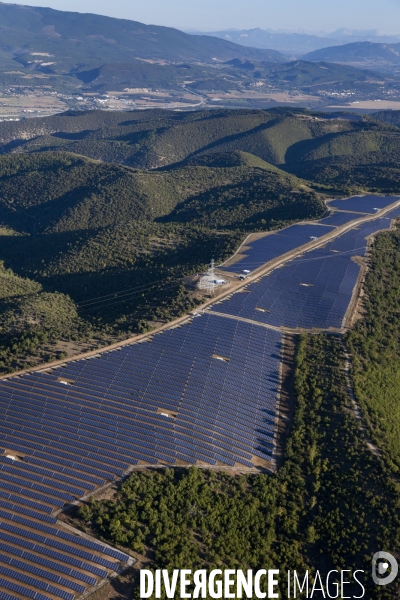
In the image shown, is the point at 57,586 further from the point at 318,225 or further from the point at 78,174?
the point at 78,174

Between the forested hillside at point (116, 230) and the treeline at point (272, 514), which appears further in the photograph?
the forested hillside at point (116, 230)

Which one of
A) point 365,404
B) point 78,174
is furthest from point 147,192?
point 365,404

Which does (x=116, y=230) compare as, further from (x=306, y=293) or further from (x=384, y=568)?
(x=384, y=568)

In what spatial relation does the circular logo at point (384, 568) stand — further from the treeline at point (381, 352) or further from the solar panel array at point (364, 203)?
the solar panel array at point (364, 203)

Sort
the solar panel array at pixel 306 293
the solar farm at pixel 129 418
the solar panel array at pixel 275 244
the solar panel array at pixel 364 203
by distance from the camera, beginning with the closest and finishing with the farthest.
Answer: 1. the solar farm at pixel 129 418
2. the solar panel array at pixel 306 293
3. the solar panel array at pixel 275 244
4. the solar panel array at pixel 364 203

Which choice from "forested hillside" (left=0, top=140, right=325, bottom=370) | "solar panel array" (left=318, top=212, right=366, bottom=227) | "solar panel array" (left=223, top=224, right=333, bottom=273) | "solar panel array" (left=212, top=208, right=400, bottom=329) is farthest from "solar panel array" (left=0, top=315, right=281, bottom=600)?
"solar panel array" (left=318, top=212, right=366, bottom=227)

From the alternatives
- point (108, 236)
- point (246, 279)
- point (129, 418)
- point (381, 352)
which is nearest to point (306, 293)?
point (246, 279)

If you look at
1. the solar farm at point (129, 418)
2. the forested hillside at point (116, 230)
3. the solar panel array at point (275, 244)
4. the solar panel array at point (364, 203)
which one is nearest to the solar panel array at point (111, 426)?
the solar farm at point (129, 418)
